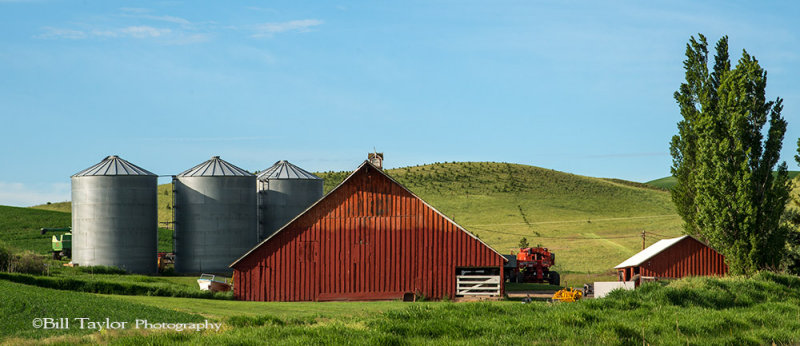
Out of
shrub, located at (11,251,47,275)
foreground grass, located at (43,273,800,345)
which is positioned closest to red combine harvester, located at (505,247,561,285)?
foreground grass, located at (43,273,800,345)

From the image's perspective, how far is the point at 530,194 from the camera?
376 ft

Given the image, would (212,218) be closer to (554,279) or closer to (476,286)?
(476,286)

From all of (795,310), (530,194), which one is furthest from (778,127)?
(530,194)

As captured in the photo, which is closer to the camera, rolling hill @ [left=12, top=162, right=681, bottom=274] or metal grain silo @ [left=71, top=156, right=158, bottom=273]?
metal grain silo @ [left=71, top=156, right=158, bottom=273]

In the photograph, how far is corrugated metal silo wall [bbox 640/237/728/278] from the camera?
39.2m

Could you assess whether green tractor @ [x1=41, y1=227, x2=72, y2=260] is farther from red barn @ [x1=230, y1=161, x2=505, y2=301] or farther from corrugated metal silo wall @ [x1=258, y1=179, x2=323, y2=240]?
red barn @ [x1=230, y1=161, x2=505, y2=301]

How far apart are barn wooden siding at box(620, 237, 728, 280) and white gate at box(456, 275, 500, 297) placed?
26.5 ft

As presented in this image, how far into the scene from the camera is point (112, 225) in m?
47.8

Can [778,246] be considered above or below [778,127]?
below

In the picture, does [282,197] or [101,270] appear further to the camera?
[282,197]

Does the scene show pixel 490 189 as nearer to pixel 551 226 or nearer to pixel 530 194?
pixel 530 194

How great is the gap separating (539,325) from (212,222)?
3178 centimetres

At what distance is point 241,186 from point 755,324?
108 ft

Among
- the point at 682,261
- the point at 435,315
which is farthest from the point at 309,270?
the point at 682,261
